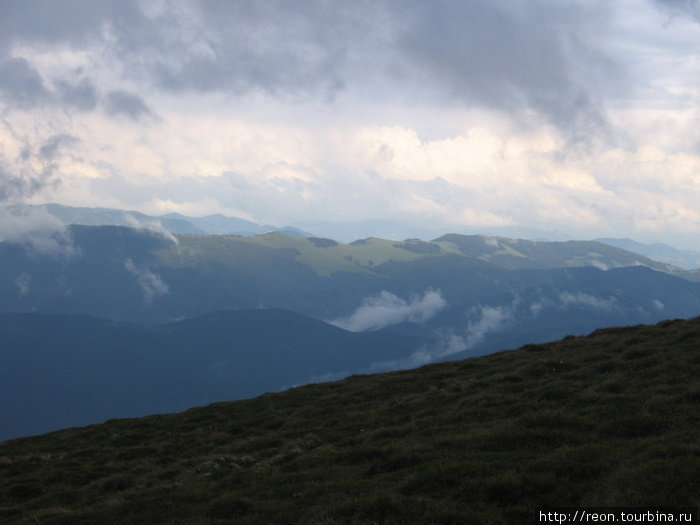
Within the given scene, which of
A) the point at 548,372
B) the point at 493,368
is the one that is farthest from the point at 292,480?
the point at 493,368

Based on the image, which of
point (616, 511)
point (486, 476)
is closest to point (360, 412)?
point (486, 476)

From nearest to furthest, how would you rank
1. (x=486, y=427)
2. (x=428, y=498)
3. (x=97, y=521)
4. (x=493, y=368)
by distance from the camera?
1. (x=428, y=498)
2. (x=97, y=521)
3. (x=486, y=427)
4. (x=493, y=368)

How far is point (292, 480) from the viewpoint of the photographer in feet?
62.8

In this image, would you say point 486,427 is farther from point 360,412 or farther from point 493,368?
point 493,368

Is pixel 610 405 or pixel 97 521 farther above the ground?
pixel 610 405

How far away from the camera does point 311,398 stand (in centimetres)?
4491

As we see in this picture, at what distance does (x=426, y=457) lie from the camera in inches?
708

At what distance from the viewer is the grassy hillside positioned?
45.1 ft

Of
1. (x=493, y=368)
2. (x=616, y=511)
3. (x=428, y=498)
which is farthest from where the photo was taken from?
(x=493, y=368)

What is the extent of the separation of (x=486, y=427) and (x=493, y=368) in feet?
70.2

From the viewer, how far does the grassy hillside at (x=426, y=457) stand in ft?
45.1

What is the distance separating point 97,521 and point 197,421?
84.2 feet

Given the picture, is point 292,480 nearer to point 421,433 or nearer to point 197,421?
point 421,433

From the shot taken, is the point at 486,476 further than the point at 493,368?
No
